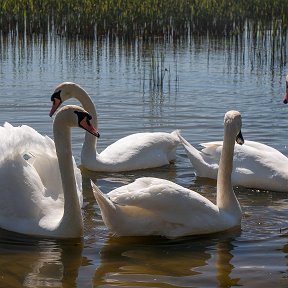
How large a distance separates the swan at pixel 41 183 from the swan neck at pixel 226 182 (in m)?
1.25

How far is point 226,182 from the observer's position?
261 inches

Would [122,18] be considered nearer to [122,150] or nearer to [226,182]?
[122,150]

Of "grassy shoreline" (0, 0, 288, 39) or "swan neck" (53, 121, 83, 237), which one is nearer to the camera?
"swan neck" (53, 121, 83, 237)

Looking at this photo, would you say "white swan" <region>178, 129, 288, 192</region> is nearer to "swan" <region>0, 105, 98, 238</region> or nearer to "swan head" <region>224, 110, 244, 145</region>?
"swan head" <region>224, 110, 244, 145</region>

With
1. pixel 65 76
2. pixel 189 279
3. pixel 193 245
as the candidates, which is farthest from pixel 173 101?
pixel 189 279

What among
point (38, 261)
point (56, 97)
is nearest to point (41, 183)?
point (38, 261)

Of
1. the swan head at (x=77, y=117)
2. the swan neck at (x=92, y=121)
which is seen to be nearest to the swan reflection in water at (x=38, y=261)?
the swan head at (x=77, y=117)

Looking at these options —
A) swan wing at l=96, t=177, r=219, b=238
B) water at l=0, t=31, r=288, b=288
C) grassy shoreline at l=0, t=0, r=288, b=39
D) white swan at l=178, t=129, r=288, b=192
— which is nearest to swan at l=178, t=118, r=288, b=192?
white swan at l=178, t=129, r=288, b=192

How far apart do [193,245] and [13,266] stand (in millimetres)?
1414

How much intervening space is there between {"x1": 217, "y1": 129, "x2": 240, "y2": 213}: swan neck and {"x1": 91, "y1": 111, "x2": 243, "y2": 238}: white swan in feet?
0.51

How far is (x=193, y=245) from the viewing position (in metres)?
6.09

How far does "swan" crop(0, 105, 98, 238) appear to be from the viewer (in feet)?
19.8

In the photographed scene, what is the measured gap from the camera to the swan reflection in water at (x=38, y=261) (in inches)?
207

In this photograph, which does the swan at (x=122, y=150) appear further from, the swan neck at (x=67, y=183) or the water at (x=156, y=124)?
the swan neck at (x=67, y=183)
